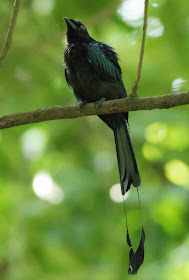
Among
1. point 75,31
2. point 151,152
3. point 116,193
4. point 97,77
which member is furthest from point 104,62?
point 116,193

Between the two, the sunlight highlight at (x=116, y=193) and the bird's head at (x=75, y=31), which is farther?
the sunlight highlight at (x=116, y=193)

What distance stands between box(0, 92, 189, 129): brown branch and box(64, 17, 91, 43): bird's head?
3.70 ft

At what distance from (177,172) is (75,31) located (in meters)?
1.77

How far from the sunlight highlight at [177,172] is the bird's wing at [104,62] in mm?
1219

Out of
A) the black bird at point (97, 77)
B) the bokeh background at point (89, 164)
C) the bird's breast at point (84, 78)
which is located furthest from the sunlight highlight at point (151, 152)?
the bird's breast at point (84, 78)

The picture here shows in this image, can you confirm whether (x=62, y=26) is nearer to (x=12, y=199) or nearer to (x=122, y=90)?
(x=122, y=90)

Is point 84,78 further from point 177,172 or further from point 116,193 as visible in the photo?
point 177,172

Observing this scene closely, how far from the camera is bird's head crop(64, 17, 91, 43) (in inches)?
193

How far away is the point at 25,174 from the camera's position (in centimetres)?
580

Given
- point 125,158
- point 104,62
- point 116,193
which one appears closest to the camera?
point 125,158

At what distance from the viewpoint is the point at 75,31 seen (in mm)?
4918

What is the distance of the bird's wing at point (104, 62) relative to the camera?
15.1 feet

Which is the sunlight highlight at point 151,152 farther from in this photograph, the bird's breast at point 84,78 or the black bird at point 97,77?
the bird's breast at point 84,78

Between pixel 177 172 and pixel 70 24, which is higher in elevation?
pixel 70 24
